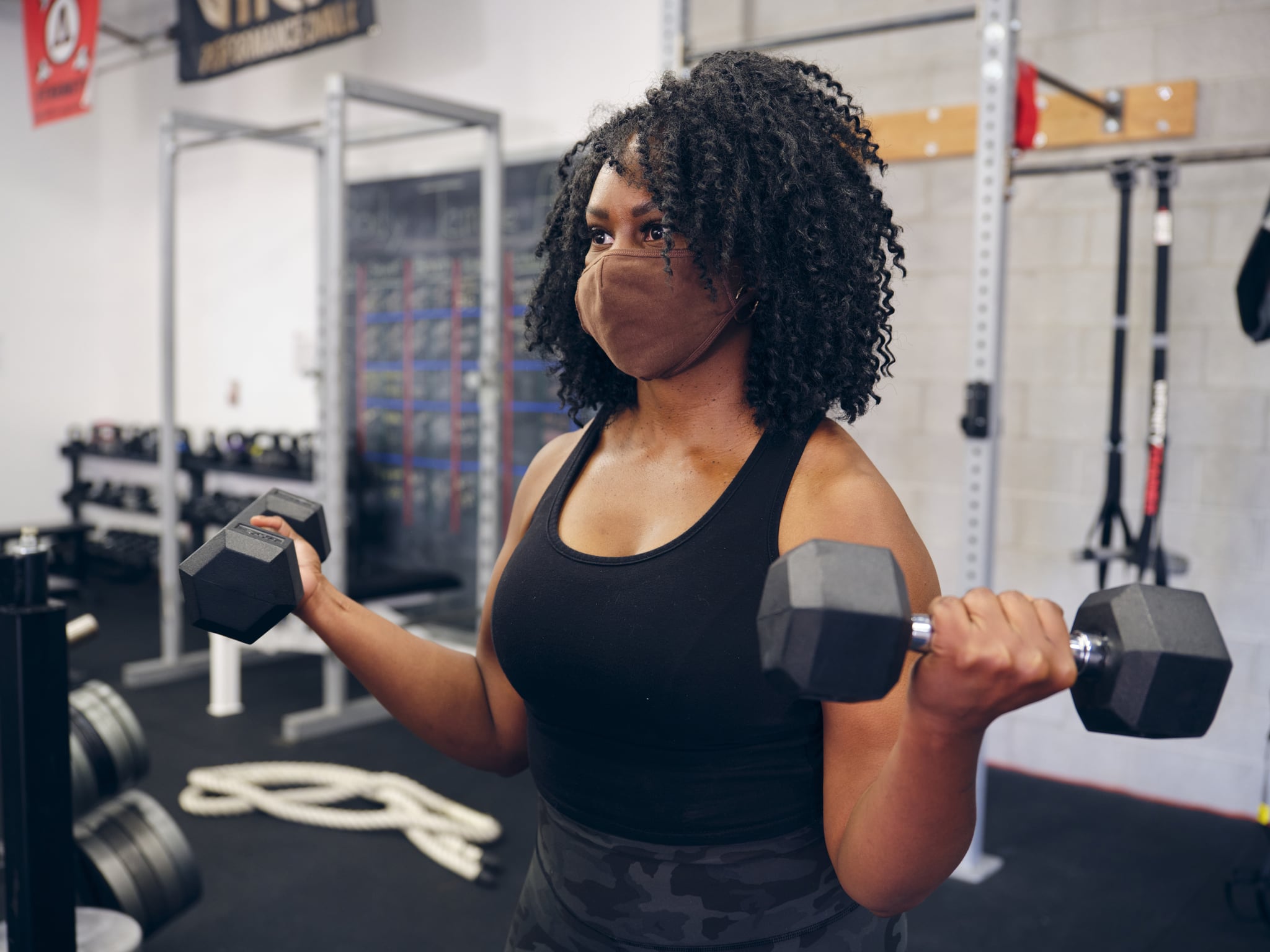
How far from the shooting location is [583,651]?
0.82m

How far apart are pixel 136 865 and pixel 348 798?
2.87ft

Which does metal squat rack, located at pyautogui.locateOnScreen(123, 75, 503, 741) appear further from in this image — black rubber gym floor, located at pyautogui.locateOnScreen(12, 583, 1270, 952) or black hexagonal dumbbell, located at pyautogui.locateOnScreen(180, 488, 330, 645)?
black hexagonal dumbbell, located at pyautogui.locateOnScreen(180, 488, 330, 645)

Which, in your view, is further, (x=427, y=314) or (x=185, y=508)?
(x=185, y=508)

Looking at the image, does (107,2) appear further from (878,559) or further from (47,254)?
(878,559)

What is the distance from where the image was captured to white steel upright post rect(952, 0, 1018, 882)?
228 cm

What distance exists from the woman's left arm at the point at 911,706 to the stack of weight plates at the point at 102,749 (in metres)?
1.73

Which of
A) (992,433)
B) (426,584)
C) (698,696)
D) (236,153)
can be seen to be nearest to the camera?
(698,696)

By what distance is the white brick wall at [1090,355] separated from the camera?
105 inches

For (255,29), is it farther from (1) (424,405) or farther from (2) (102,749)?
(2) (102,749)

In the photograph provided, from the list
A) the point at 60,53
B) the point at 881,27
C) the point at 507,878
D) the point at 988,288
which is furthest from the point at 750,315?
the point at 60,53

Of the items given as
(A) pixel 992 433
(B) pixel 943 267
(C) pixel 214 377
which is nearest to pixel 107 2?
(C) pixel 214 377

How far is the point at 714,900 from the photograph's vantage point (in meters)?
0.81

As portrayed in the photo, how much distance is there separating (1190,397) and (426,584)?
2518mm

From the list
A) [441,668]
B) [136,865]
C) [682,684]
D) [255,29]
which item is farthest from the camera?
[255,29]
